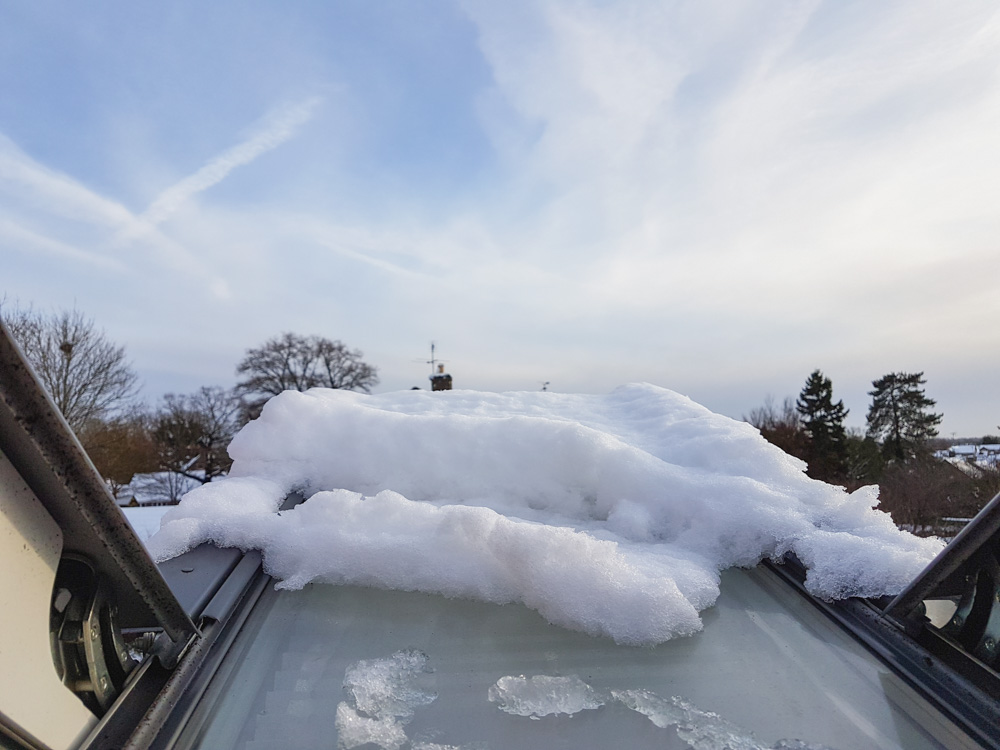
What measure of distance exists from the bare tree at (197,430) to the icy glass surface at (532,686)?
24.7m

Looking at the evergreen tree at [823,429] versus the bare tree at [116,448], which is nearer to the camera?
the bare tree at [116,448]

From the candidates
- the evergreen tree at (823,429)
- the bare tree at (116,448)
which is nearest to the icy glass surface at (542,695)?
the bare tree at (116,448)

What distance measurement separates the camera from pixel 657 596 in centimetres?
100

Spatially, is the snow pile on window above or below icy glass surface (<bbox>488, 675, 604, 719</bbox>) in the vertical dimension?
above

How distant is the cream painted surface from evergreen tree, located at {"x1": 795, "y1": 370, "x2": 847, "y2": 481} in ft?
77.4

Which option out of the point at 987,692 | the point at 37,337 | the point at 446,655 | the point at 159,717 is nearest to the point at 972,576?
the point at 987,692

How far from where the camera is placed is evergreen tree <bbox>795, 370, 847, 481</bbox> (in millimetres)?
21391

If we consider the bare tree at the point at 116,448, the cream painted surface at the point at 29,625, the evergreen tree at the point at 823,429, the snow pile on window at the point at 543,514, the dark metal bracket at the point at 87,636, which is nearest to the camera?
the cream painted surface at the point at 29,625

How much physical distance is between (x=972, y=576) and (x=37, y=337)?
18261 mm

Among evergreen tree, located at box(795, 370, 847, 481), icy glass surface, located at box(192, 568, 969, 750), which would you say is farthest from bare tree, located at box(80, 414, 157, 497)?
evergreen tree, located at box(795, 370, 847, 481)

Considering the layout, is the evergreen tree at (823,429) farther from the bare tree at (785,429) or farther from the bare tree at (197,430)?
the bare tree at (197,430)

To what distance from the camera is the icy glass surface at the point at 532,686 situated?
2.53 feet

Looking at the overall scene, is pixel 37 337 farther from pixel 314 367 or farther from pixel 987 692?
pixel 987 692

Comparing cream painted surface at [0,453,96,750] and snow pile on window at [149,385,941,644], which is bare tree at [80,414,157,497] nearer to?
snow pile on window at [149,385,941,644]
